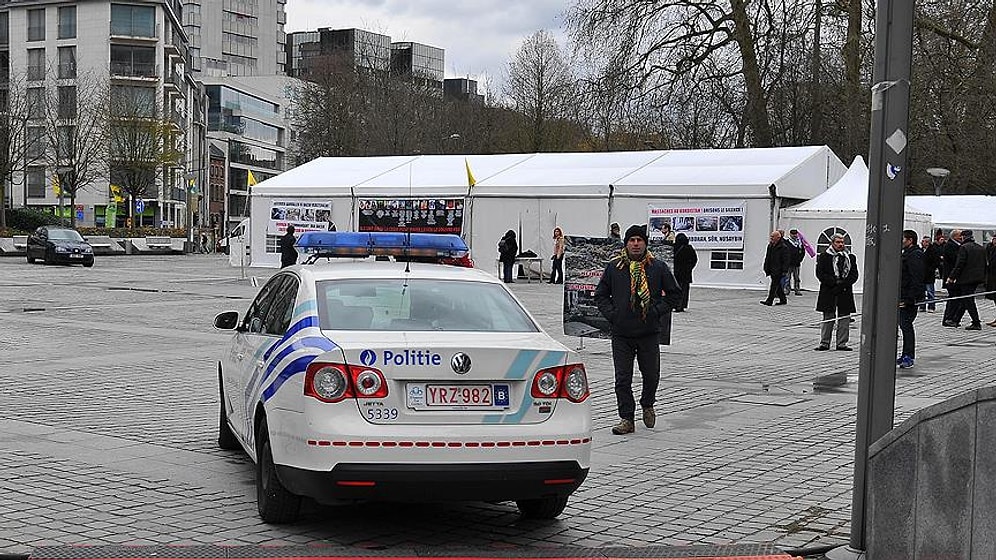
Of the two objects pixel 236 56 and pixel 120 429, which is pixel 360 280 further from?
pixel 236 56

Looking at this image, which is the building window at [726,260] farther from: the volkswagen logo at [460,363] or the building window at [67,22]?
the building window at [67,22]

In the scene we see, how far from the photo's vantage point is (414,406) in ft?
21.1

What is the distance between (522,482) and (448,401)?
565mm

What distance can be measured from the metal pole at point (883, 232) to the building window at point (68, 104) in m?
73.7

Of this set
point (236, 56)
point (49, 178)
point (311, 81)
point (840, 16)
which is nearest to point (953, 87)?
point (840, 16)

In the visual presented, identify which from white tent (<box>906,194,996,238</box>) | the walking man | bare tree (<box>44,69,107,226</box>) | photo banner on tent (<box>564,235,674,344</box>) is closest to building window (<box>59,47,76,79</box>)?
bare tree (<box>44,69,107,226</box>)

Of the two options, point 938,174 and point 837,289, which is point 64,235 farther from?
point 837,289

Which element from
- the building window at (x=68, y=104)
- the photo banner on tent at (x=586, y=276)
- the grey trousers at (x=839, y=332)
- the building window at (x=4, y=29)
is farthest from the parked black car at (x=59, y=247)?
the building window at (x=4, y=29)

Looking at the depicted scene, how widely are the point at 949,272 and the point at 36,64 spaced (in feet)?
263

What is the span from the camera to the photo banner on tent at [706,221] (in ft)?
111

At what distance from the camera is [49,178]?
8719 cm

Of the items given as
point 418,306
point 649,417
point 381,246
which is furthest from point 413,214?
point 418,306

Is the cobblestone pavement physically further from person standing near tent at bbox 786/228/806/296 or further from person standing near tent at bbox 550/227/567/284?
person standing near tent at bbox 550/227/567/284

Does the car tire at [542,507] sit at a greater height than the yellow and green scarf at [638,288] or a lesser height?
lesser
